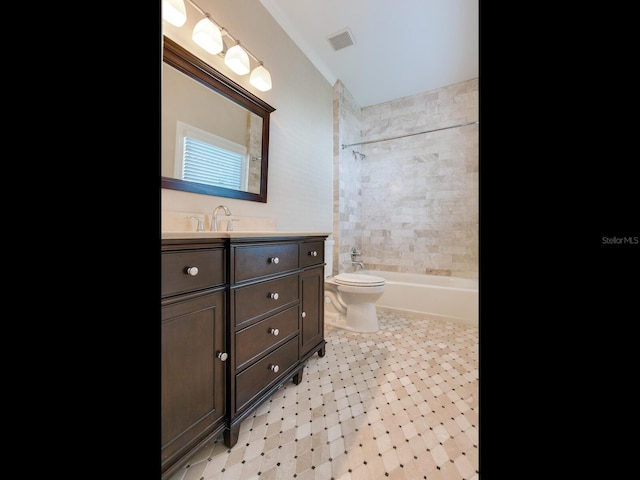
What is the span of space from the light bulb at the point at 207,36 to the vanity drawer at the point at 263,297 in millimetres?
1370

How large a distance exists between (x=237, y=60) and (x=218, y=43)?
0.16 meters

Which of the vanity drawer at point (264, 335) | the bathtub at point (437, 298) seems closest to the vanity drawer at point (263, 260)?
the vanity drawer at point (264, 335)

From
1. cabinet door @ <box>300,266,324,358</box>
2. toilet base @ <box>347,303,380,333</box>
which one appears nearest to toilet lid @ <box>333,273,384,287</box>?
toilet base @ <box>347,303,380,333</box>

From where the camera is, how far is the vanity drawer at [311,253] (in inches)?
56.2

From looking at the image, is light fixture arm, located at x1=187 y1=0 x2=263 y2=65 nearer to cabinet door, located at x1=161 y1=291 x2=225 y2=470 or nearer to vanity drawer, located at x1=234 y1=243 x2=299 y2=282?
vanity drawer, located at x1=234 y1=243 x2=299 y2=282

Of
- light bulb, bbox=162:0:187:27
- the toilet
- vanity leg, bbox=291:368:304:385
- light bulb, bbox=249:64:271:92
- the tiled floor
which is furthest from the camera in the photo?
the toilet

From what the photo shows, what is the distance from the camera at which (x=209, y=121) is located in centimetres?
143

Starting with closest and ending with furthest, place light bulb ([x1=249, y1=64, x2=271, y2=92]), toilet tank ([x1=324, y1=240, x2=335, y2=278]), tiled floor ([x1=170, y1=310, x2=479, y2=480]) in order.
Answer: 1. tiled floor ([x1=170, y1=310, x2=479, y2=480])
2. light bulb ([x1=249, y1=64, x2=271, y2=92])
3. toilet tank ([x1=324, y1=240, x2=335, y2=278])

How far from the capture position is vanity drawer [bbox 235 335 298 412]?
1.04 m

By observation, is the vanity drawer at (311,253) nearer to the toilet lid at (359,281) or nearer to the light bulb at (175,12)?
the toilet lid at (359,281)

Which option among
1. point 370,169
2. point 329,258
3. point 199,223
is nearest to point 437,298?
point 329,258

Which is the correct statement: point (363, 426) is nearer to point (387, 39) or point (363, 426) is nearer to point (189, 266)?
point (189, 266)

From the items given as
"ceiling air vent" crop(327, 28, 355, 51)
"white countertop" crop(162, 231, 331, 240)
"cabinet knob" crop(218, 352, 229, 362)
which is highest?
"ceiling air vent" crop(327, 28, 355, 51)
